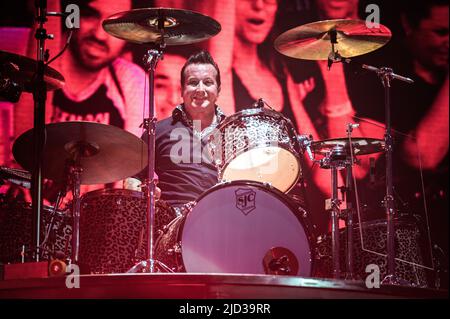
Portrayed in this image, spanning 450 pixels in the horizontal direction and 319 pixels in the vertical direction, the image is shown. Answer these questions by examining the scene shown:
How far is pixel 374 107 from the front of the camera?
511 cm

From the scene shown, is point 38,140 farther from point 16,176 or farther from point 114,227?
point 16,176

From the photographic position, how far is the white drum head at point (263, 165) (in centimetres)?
368

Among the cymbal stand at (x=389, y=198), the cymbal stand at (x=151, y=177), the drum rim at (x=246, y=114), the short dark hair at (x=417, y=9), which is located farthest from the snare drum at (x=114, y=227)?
the short dark hair at (x=417, y=9)

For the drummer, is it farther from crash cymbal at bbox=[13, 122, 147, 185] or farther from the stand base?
the stand base

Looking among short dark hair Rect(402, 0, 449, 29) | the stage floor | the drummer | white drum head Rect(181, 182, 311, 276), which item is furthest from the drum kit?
short dark hair Rect(402, 0, 449, 29)

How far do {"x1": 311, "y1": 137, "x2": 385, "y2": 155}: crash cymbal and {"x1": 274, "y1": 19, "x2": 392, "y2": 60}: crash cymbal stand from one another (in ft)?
1.83

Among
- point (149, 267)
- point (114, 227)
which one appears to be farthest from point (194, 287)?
point (114, 227)

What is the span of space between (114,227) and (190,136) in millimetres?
884

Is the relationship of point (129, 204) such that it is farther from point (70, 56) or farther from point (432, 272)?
point (432, 272)

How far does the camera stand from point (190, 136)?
14.4ft

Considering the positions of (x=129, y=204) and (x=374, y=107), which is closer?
(x=129, y=204)

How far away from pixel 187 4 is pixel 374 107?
5.23 ft
